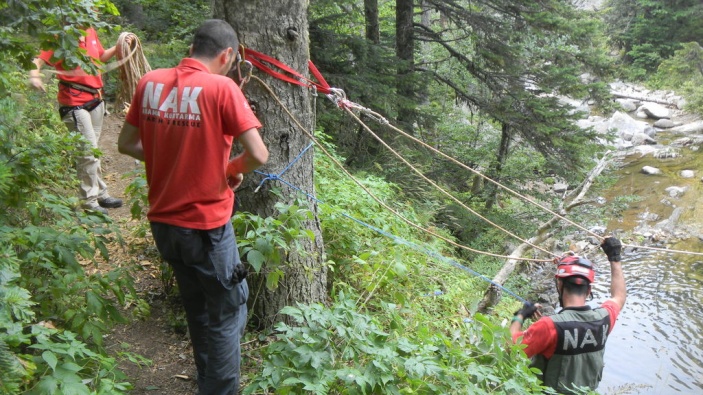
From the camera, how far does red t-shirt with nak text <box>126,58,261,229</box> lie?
2.54m

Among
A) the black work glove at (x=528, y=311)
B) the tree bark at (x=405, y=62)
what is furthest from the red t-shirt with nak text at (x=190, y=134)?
the tree bark at (x=405, y=62)

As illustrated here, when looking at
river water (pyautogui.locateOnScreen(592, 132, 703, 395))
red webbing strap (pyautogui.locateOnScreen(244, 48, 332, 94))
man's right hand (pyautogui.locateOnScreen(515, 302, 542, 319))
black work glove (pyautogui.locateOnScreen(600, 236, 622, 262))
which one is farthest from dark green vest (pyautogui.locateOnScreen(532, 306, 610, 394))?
river water (pyautogui.locateOnScreen(592, 132, 703, 395))

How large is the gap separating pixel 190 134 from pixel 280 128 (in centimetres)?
115

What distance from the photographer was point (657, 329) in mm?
9352

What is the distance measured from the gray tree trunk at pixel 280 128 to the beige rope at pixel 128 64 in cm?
210

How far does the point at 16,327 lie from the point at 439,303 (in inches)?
146

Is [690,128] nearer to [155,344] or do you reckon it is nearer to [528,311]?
[528,311]

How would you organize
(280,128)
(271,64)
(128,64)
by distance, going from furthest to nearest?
(128,64), (280,128), (271,64)

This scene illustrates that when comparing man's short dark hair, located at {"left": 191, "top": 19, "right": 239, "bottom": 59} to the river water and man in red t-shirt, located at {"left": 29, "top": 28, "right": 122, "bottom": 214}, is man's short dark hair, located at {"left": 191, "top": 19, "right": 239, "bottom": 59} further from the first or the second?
the river water

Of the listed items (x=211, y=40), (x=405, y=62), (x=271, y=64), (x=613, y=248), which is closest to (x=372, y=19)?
(x=405, y=62)

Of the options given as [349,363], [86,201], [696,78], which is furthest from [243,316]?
[696,78]

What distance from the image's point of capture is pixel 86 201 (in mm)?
5145

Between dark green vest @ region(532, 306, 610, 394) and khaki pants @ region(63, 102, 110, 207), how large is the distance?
413 cm

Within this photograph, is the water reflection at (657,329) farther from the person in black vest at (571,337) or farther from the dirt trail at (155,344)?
the dirt trail at (155,344)
